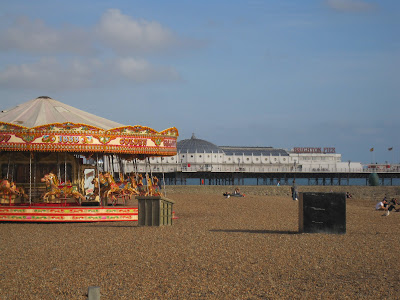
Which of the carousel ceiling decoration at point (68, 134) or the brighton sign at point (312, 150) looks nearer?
the carousel ceiling decoration at point (68, 134)

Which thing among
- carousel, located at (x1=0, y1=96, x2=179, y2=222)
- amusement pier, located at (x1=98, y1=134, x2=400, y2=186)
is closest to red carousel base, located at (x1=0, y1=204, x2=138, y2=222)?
carousel, located at (x1=0, y1=96, x2=179, y2=222)

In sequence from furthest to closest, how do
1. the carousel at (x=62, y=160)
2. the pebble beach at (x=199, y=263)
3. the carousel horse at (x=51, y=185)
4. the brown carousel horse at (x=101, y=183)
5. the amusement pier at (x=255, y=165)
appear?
1. the amusement pier at (x=255, y=165)
2. the brown carousel horse at (x=101, y=183)
3. the carousel horse at (x=51, y=185)
4. the carousel at (x=62, y=160)
5. the pebble beach at (x=199, y=263)

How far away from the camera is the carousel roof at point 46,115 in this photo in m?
25.8

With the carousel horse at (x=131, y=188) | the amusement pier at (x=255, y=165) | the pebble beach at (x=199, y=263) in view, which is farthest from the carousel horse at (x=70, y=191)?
the amusement pier at (x=255, y=165)

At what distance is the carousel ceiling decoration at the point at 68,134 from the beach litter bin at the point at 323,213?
949cm

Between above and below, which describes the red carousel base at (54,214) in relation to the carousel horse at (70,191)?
below

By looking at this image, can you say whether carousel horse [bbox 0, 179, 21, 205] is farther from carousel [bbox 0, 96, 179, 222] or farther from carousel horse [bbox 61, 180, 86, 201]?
carousel horse [bbox 61, 180, 86, 201]

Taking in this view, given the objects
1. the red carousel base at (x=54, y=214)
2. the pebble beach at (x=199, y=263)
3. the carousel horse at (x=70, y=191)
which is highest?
the carousel horse at (x=70, y=191)

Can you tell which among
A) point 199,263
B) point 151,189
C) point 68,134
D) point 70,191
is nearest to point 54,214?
point 70,191

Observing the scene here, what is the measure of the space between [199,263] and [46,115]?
1589 cm

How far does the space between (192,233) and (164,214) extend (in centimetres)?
280

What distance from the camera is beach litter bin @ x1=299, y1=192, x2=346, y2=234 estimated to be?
1839 cm

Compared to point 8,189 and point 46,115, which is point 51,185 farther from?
point 46,115

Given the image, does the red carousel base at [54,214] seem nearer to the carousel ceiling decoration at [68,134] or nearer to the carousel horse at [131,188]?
the carousel horse at [131,188]
